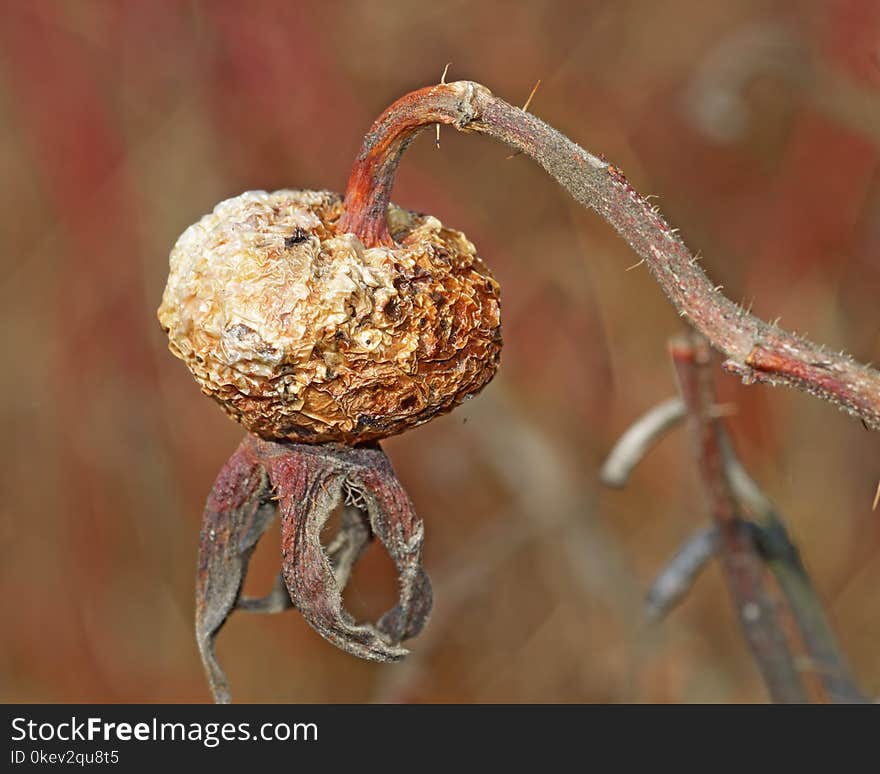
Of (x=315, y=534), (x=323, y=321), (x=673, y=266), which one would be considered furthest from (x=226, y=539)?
(x=673, y=266)

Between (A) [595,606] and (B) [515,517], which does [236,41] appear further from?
(A) [595,606]

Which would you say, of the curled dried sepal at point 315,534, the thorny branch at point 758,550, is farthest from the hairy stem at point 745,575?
the curled dried sepal at point 315,534

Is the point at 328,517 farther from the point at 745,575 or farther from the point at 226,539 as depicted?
the point at 745,575

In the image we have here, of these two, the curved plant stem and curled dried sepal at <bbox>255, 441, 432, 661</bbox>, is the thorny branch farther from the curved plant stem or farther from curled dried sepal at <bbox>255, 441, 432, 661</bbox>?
the curved plant stem

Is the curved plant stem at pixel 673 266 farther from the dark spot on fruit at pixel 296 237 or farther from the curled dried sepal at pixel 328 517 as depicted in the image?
the curled dried sepal at pixel 328 517

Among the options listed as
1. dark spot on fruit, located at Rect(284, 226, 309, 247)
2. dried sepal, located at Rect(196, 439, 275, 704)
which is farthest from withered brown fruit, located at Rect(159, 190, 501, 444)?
dried sepal, located at Rect(196, 439, 275, 704)

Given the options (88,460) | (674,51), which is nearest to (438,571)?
(88,460)

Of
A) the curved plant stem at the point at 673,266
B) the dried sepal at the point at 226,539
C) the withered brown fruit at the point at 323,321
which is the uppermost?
the curved plant stem at the point at 673,266
